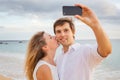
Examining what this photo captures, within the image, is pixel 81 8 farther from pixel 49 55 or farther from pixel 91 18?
pixel 49 55

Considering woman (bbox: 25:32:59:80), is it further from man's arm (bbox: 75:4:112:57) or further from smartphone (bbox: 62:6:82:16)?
man's arm (bbox: 75:4:112:57)

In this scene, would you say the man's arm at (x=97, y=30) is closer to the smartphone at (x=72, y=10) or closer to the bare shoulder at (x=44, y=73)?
the smartphone at (x=72, y=10)

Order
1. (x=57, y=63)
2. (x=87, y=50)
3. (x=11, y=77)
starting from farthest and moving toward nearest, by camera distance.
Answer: (x=11, y=77) < (x=57, y=63) < (x=87, y=50)

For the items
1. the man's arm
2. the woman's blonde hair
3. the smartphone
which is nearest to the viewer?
the man's arm

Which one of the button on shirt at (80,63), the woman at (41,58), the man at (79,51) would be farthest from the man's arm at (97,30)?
the woman at (41,58)

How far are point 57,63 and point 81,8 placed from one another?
0.40m

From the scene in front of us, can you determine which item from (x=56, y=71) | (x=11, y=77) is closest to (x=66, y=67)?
(x=56, y=71)

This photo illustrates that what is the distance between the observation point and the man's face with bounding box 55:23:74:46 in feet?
6.90

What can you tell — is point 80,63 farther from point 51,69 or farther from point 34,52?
point 34,52

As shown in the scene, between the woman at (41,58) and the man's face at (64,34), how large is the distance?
0.06 meters

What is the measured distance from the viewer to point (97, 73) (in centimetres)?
775

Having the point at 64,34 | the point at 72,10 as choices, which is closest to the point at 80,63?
the point at 64,34

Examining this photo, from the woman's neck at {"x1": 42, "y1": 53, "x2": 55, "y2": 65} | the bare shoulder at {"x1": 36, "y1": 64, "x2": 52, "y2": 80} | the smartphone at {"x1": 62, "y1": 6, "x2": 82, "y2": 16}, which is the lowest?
the bare shoulder at {"x1": 36, "y1": 64, "x2": 52, "y2": 80}

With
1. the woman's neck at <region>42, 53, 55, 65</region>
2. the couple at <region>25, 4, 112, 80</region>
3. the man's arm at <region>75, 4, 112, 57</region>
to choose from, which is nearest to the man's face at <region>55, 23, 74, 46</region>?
the couple at <region>25, 4, 112, 80</region>
